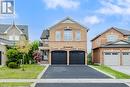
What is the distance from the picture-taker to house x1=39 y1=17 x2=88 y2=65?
66.4m

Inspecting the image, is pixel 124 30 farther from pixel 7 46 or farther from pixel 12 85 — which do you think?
pixel 12 85

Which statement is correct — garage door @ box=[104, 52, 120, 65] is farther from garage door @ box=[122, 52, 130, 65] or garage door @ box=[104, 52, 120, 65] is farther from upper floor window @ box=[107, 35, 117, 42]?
upper floor window @ box=[107, 35, 117, 42]

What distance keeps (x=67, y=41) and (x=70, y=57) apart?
2.82 metres

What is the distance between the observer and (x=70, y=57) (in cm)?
6638

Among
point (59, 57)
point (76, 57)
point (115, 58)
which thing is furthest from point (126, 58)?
point (59, 57)

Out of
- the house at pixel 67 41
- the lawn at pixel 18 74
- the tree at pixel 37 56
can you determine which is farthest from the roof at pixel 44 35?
the lawn at pixel 18 74

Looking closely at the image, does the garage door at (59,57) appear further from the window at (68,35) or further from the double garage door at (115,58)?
the double garage door at (115,58)

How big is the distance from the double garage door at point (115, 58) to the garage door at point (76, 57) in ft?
17.9

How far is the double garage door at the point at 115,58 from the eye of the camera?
202 ft

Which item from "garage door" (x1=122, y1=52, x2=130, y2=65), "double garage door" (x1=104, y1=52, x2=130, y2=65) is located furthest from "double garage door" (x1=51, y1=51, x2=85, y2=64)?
"garage door" (x1=122, y1=52, x2=130, y2=65)

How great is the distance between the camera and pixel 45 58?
226 ft

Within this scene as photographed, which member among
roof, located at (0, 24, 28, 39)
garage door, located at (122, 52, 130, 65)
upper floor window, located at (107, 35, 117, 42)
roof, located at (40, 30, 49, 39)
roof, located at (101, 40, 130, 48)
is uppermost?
roof, located at (0, 24, 28, 39)

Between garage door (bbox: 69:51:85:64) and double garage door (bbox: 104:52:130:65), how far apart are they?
545 centimetres

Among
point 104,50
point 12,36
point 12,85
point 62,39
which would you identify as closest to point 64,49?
point 62,39
